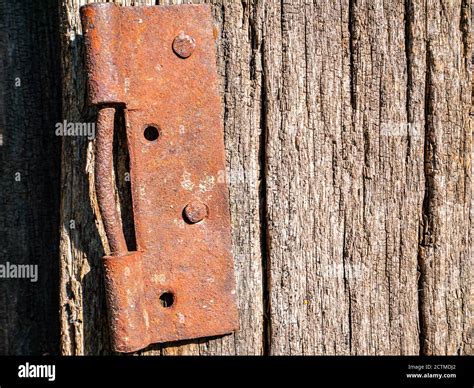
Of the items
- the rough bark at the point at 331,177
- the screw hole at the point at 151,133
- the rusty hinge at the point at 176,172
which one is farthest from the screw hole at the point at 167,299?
the screw hole at the point at 151,133

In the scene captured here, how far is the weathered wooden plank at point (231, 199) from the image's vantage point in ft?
4.29

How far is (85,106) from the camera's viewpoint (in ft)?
4.29

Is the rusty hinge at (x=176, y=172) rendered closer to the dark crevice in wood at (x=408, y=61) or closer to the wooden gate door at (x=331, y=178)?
the wooden gate door at (x=331, y=178)

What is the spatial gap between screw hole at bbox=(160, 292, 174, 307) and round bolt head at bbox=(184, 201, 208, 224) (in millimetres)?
172

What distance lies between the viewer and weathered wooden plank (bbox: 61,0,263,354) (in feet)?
4.29

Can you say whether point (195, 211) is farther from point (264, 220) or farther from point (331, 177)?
point (331, 177)

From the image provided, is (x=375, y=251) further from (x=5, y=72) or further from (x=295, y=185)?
(x=5, y=72)

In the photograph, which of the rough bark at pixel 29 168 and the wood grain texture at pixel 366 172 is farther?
the rough bark at pixel 29 168

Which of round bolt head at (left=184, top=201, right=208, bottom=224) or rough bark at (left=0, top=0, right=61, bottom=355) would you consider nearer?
round bolt head at (left=184, top=201, right=208, bottom=224)

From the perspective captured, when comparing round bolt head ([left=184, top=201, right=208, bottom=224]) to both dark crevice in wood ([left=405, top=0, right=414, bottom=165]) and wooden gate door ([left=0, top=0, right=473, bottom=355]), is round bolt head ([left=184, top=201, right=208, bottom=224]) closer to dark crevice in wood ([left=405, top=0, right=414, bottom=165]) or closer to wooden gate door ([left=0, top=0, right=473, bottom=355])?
wooden gate door ([left=0, top=0, right=473, bottom=355])

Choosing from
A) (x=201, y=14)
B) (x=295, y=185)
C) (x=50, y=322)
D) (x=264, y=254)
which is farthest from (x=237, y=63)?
(x=50, y=322)

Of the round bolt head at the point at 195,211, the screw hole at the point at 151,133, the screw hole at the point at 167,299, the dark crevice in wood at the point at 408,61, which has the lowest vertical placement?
the screw hole at the point at 167,299

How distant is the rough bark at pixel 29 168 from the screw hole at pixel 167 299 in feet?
1.21

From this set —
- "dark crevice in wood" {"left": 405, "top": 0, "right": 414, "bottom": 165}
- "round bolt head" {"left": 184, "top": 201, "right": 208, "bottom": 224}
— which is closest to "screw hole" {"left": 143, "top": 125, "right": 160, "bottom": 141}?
"round bolt head" {"left": 184, "top": 201, "right": 208, "bottom": 224}
